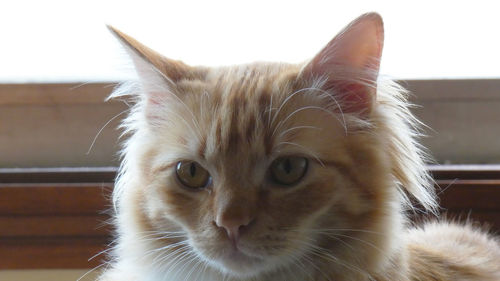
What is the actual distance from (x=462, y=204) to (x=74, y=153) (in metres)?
1.15

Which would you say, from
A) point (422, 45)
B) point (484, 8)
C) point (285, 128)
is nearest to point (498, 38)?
point (484, 8)

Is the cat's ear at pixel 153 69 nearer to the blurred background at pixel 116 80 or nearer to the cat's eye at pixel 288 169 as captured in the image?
the cat's eye at pixel 288 169

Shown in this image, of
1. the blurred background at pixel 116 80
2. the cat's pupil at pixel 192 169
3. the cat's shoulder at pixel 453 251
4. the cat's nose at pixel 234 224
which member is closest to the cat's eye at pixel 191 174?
the cat's pupil at pixel 192 169

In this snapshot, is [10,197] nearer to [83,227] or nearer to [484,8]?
[83,227]

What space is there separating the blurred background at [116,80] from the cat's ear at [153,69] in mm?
503

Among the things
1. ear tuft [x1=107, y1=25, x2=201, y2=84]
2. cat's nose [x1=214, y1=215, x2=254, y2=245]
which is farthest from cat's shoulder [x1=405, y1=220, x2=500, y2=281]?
ear tuft [x1=107, y1=25, x2=201, y2=84]

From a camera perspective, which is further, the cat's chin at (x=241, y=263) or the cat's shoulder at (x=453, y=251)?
the cat's shoulder at (x=453, y=251)

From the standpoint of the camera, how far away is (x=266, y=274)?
94cm

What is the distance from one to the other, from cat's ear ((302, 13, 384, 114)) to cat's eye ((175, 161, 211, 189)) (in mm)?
256

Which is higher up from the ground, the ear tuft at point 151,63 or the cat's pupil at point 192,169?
the ear tuft at point 151,63

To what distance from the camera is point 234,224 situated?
2.78 ft

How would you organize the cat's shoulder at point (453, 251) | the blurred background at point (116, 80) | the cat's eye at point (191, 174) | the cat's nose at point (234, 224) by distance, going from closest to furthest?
the cat's nose at point (234, 224), the cat's eye at point (191, 174), the cat's shoulder at point (453, 251), the blurred background at point (116, 80)

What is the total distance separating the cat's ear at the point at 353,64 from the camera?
35.7 inches

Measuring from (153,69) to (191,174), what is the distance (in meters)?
0.21
